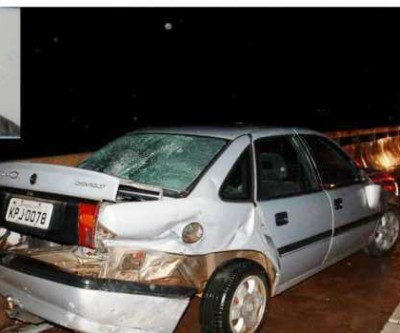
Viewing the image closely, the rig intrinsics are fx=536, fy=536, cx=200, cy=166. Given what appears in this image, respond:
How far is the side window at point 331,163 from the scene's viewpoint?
452cm

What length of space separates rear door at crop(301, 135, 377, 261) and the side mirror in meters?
0.06

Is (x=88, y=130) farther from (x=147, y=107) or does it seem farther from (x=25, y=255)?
(x=25, y=255)

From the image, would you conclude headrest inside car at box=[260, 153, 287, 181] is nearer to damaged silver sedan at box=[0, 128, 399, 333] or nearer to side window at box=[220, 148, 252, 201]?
damaged silver sedan at box=[0, 128, 399, 333]

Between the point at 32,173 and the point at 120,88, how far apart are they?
64.7 m

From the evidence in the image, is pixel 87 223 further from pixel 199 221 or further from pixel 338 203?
pixel 338 203

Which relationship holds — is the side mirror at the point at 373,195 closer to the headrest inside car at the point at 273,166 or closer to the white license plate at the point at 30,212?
the headrest inside car at the point at 273,166

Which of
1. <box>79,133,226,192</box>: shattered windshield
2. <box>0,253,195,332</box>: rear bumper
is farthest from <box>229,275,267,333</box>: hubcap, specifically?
<box>79,133,226,192</box>: shattered windshield

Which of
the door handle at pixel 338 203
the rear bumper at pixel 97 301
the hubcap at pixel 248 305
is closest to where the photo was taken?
the rear bumper at pixel 97 301

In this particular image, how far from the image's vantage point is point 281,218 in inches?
153

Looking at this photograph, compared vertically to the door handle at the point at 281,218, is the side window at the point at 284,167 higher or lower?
higher

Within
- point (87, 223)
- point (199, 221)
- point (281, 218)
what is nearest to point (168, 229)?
point (199, 221)

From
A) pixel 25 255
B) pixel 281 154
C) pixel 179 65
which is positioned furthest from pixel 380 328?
pixel 179 65

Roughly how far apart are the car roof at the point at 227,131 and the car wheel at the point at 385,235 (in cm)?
168

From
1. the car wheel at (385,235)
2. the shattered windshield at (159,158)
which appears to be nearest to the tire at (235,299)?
the shattered windshield at (159,158)
